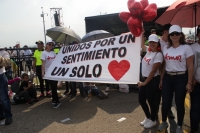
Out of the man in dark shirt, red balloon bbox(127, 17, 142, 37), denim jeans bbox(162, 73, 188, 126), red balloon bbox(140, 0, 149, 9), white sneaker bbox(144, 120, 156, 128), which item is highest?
red balloon bbox(140, 0, 149, 9)

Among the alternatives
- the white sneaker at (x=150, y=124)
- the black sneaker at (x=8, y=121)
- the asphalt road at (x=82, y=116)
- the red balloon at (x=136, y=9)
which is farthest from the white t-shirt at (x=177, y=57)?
the black sneaker at (x=8, y=121)

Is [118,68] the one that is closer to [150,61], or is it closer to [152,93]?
[150,61]

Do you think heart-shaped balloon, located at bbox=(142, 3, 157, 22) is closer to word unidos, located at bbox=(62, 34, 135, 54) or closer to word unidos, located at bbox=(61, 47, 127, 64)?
word unidos, located at bbox=(62, 34, 135, 54)

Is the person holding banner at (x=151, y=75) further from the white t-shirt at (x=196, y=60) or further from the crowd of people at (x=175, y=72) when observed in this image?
the white t-shirt at (x=196, y=60)

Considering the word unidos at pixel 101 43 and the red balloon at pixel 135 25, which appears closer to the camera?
the red balloon at pixel 135 25

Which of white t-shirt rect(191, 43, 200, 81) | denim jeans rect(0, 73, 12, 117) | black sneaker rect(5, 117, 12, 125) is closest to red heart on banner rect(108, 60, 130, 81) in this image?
white t-shirt rect(191, 43, 200, 81)

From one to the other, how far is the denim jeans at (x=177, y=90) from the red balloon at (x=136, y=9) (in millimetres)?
1141

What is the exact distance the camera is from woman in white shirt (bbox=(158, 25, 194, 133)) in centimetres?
285

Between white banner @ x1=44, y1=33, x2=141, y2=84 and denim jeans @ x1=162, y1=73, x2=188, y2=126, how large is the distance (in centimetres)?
55

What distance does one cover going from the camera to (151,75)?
10.6ft

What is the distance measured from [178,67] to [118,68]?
1.18 metres

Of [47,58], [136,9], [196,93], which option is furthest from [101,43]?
[196,93]

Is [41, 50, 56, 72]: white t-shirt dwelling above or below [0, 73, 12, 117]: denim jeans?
above

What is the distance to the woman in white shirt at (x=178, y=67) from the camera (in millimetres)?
2850
